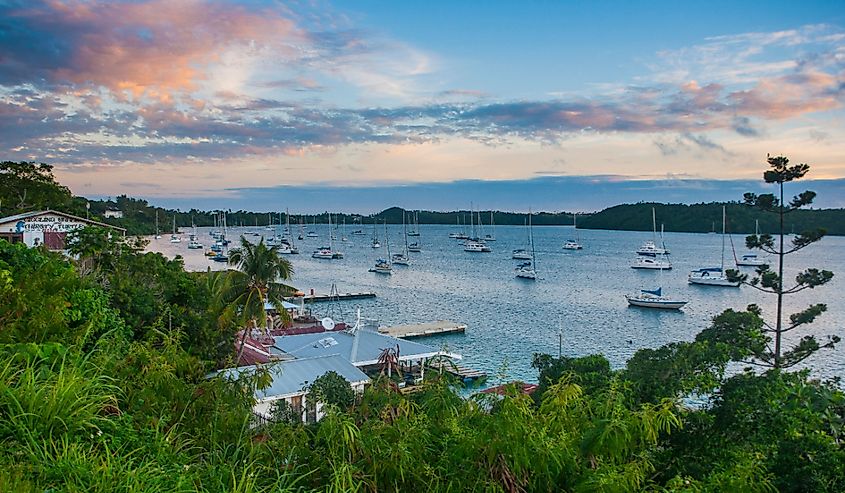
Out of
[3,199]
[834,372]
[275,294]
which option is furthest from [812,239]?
[3,199]

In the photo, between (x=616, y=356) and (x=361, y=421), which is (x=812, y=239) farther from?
(x=361, y=421)

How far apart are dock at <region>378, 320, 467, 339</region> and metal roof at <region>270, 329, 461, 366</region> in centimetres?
1119

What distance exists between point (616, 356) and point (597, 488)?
3206cm

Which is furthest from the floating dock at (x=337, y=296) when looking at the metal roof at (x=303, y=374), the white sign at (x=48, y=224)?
the metal roof at (x=303, y=374)

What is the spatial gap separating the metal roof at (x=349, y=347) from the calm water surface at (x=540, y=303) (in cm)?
413

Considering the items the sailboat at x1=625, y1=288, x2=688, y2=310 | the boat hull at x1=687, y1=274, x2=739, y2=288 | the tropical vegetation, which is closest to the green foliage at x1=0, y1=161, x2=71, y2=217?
the tropical vegetation

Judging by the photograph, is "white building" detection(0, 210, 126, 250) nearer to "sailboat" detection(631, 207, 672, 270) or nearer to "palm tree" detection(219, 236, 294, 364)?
"palm tree" detection(219, 236, 294, 364)

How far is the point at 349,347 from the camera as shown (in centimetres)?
2556

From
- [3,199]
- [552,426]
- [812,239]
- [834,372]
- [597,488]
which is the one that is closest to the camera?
[597,488]

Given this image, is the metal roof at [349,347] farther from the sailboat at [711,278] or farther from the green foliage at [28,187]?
the sailboat at [711,278]

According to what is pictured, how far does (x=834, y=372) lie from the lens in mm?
29984

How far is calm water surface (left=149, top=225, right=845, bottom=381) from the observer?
36.7 meters

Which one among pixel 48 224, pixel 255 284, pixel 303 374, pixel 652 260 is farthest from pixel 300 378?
pixel 652 260

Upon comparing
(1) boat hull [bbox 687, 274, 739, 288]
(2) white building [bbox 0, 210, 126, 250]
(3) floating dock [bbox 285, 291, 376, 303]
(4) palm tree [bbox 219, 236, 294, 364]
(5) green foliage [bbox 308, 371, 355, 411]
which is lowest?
(1) boat hull [bbox 687, 274, 739, 288]
